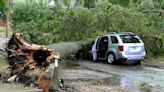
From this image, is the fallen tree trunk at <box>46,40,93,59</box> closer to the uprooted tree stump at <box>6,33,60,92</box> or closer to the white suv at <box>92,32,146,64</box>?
the white suv at <box>92,32,146,64</box>

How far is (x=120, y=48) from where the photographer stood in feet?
66.2

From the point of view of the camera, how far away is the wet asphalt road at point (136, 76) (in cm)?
1362

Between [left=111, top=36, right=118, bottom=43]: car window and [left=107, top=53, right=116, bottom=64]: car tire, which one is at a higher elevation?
[left=111, top=36, right=118, bottom=43]: car window

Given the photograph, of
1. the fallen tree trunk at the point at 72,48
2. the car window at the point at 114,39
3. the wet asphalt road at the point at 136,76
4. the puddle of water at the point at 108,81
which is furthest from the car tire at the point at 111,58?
the puddle of water at the point at 108,81

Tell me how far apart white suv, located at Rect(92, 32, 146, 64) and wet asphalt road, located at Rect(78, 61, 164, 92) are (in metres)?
0.50

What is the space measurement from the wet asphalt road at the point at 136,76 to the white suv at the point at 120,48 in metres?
0.50

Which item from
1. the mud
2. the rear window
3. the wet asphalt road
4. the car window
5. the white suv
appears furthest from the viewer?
the car window

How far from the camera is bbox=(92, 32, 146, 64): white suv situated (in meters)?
20.1

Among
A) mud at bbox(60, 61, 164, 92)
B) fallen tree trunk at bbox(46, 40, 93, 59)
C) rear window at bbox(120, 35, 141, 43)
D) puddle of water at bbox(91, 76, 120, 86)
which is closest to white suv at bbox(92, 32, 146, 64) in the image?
rear window at bbox(120, 35, 141, 43)

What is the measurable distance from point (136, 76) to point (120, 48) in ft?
13.8

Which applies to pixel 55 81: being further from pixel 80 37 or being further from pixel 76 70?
pixel 80 37

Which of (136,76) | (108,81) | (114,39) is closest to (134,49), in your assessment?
(114,39)

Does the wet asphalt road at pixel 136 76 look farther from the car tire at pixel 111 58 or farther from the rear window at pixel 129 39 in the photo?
the rear window at pixel 129 39

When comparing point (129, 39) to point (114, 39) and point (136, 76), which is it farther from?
point (136, 76)
